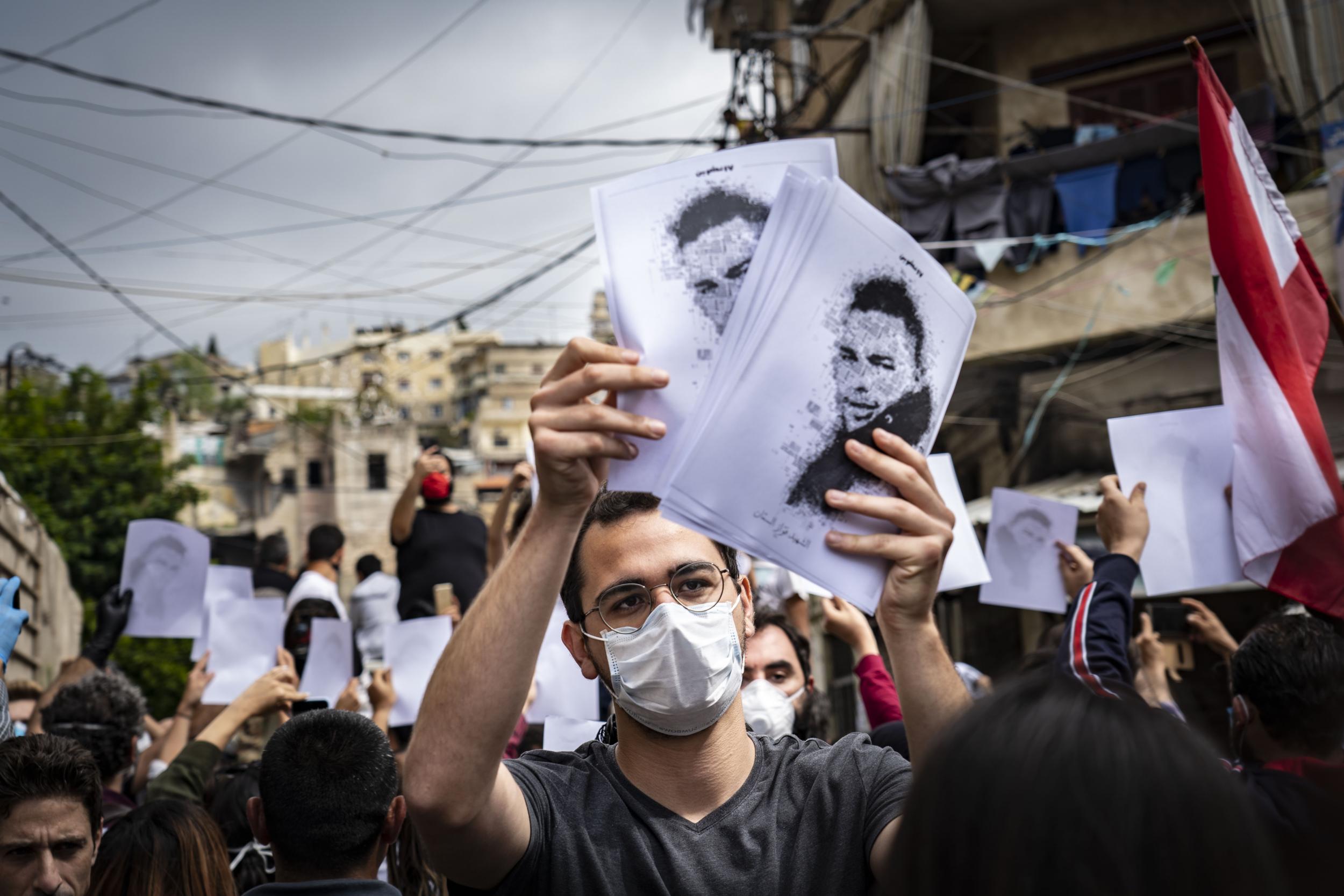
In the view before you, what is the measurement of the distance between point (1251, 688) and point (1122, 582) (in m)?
0.43

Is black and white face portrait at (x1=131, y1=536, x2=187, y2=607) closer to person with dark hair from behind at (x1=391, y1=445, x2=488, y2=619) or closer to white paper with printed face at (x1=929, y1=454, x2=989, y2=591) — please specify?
person with dark hair from behind at (x1=391, y1=445, x2=488, y2=619)

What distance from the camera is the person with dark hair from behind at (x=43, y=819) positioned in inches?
113

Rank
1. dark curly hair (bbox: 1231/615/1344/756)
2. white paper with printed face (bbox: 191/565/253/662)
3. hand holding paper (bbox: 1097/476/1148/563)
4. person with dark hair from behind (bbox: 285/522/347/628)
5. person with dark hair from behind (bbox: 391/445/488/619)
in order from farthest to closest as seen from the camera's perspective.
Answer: person with dark hair from behind (bbox: 391/445/488/619)
person with dark hair from behind (bbox: 285/522/347/628)
white paper with printed face (bbox: 191/565/253/662)
hand holding paper (bbox: 1097/476/1148/563)
dark curly hair (bbox: 1231/615/1344/756)

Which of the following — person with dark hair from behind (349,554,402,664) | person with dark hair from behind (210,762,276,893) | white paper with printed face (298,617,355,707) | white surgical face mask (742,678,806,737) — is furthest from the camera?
person with dark hair from behind (349,554,402,664)

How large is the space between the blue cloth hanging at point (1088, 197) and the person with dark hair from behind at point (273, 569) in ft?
28.2

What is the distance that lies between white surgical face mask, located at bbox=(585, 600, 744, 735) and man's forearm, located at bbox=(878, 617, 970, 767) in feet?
1.47

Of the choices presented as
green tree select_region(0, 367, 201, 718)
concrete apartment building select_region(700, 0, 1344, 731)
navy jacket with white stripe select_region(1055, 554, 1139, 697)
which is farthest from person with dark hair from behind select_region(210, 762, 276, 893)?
green tree select_region(0, 367, 201, 718)

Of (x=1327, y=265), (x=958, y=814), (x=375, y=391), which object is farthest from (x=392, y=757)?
(x=375, y=391)

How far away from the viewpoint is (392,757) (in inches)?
113

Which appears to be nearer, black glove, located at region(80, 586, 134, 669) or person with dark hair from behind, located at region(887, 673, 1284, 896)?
person with dark hair from behind, located at region(887, 673, 1284, 896)

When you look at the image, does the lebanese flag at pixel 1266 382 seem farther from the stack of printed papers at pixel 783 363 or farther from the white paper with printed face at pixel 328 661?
the white paper with printed face at pixel 328 661

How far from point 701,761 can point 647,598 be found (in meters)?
0.31

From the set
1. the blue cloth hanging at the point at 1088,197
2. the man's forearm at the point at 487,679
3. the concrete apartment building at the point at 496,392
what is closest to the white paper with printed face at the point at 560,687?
the man's forearm at the point at 487,679

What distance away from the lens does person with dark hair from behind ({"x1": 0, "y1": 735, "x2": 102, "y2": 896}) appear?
2877 mm
